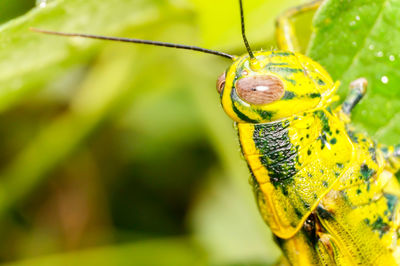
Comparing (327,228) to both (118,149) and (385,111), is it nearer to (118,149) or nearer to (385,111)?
(385,111)

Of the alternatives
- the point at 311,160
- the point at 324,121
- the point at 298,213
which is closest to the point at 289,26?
the point at 324,121

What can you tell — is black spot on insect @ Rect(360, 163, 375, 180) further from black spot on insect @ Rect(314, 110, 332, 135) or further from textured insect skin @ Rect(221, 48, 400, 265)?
black spot on insect @ Rect(314, 110, 332, 135)

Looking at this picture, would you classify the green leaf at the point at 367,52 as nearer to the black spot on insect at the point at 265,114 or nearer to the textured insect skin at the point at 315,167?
the textured insect skin at the point at 315,167

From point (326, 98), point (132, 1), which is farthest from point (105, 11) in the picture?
point (326, 98)

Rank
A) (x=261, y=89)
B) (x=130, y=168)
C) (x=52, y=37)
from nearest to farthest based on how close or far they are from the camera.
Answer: (x=261, y=89) < (x=52, y=37) < (x=130, y=168)

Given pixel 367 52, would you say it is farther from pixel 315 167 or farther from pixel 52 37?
pixel 52 37

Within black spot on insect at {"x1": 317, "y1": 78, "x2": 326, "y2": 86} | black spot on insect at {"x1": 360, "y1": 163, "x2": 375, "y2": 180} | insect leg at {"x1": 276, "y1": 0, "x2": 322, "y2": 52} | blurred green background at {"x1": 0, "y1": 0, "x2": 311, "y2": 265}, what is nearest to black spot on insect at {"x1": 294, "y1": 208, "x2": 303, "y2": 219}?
black spot on insect at {"x1": 360, "y1": 163, "x2": 375, "y2": 180}

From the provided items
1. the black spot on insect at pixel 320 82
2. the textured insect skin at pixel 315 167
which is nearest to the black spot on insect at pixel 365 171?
the textured insect skin at pixel 315 167
